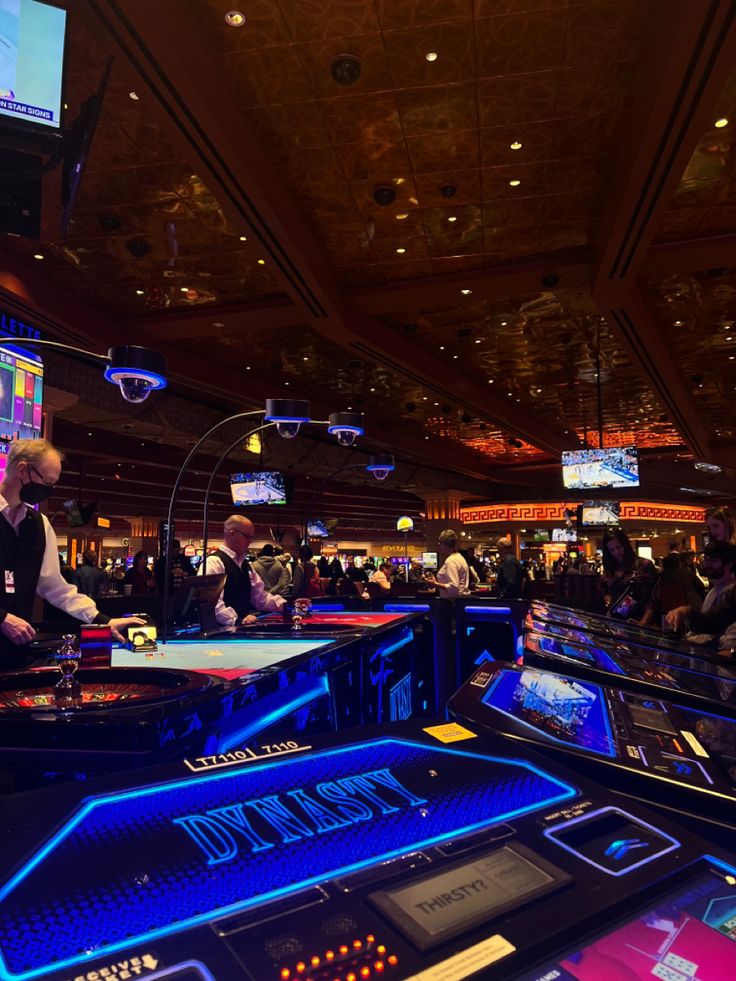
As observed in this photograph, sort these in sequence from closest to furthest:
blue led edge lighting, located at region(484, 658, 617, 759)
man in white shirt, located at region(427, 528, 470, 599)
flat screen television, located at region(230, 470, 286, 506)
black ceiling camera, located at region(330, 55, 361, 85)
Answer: blue led edge lighting, located at region(484, 658, 617, 759), black ceiling camera, located at region(330, 55, 361, 85), man in white shirt, located at region(427, 528, 470, 599), flat screen television, located at region(230, 470, 286, 506)

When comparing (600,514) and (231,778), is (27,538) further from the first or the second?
(600,514)

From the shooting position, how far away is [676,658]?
203 cm

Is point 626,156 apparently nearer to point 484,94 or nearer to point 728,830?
point 484,94

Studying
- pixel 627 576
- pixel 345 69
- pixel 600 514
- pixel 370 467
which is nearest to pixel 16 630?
pixel 345 69

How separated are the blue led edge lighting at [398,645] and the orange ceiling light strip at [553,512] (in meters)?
18.3

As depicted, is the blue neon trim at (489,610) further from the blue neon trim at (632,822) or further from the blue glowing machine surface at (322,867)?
the blue neon trim at (632,822)

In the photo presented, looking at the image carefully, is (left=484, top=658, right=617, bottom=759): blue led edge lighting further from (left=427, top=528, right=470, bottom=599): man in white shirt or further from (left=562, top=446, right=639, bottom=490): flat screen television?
(left=562, top=446, right=639, bottom=490): flat screen television

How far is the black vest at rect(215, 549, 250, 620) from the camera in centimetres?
442

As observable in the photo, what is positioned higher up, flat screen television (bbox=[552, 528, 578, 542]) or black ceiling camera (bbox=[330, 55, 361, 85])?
black ceiling camera (bbox=[330, 55, 361, 85])

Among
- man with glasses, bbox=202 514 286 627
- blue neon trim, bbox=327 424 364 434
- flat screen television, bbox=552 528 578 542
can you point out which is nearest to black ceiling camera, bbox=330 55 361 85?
blue neon trim, bbox=327 424 364 434

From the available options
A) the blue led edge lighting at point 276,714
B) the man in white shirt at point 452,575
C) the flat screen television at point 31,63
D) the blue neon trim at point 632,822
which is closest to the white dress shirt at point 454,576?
the man in white shirt at point 452,575

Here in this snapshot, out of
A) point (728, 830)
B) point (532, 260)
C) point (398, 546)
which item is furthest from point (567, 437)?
point (398, 546)

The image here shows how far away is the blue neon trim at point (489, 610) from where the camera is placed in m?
4.43

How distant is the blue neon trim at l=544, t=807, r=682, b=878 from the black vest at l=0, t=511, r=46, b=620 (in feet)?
7.63
